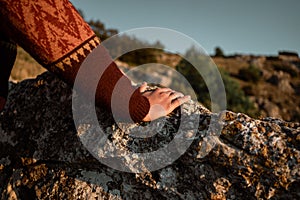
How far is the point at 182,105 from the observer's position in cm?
152

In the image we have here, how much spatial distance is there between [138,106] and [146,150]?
0.83ft

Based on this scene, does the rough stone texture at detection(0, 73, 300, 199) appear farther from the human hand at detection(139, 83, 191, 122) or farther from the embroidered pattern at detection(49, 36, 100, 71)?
the embroidered pattern at detection(49, 36, 100, 71)

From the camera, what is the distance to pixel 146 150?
1.42 m

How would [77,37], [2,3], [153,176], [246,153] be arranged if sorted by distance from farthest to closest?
[153,176] → [246,153] → [77,37] → [2,3]

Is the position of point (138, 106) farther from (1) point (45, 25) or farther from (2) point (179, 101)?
(1) point (45, 25)

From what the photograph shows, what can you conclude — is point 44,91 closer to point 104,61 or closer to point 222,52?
point 104,61

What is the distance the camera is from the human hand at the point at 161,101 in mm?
1420

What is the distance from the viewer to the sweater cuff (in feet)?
4.39

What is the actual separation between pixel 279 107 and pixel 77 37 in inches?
764

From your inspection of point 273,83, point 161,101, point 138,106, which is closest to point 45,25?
point 138,106

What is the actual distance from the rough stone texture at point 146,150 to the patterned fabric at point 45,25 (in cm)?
56

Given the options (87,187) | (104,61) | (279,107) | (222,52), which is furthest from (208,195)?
(222,52)

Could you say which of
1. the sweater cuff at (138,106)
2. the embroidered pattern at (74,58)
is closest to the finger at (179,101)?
the sweater cuff at (138,106)

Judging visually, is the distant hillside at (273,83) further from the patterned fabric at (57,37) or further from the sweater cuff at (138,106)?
the patterned fabric at (57,37)
